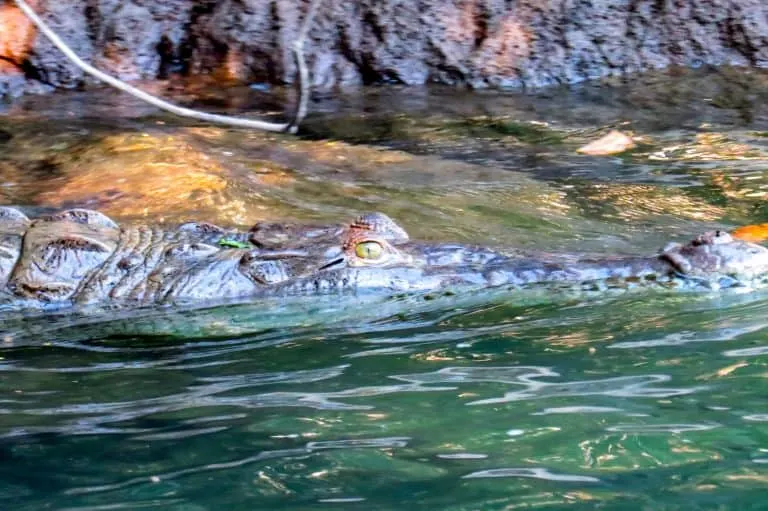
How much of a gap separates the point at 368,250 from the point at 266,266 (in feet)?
1.66

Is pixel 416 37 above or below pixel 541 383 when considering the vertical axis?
above

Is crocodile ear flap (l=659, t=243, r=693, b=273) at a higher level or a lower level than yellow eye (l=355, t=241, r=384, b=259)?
higher

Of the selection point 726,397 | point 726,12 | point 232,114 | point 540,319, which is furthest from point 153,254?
point 726,12

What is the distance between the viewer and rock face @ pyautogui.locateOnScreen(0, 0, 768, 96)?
11.7 meters

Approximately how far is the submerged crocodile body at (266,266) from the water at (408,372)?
0.17m

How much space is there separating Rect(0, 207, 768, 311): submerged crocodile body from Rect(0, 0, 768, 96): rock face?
22.0ft

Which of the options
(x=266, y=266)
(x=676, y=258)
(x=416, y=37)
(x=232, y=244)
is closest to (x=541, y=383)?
(x=676, y=258)

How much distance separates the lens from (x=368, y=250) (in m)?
5.01

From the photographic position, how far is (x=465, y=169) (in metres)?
7.79

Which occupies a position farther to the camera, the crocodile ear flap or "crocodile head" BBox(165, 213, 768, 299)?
"crocodile head" BBox(165, 213, 768, 299)

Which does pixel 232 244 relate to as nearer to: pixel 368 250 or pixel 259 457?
pixel 368 250

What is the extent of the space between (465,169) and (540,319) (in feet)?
11.8

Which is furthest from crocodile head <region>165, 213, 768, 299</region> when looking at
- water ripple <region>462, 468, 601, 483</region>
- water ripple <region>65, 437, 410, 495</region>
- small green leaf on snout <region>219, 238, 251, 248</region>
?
water ripple <region>462, 468, 601, 483</region>

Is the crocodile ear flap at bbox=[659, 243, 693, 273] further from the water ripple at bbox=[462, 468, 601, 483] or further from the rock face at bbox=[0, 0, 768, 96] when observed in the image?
the rock face at bbox=[0, 0, 768, 96]
